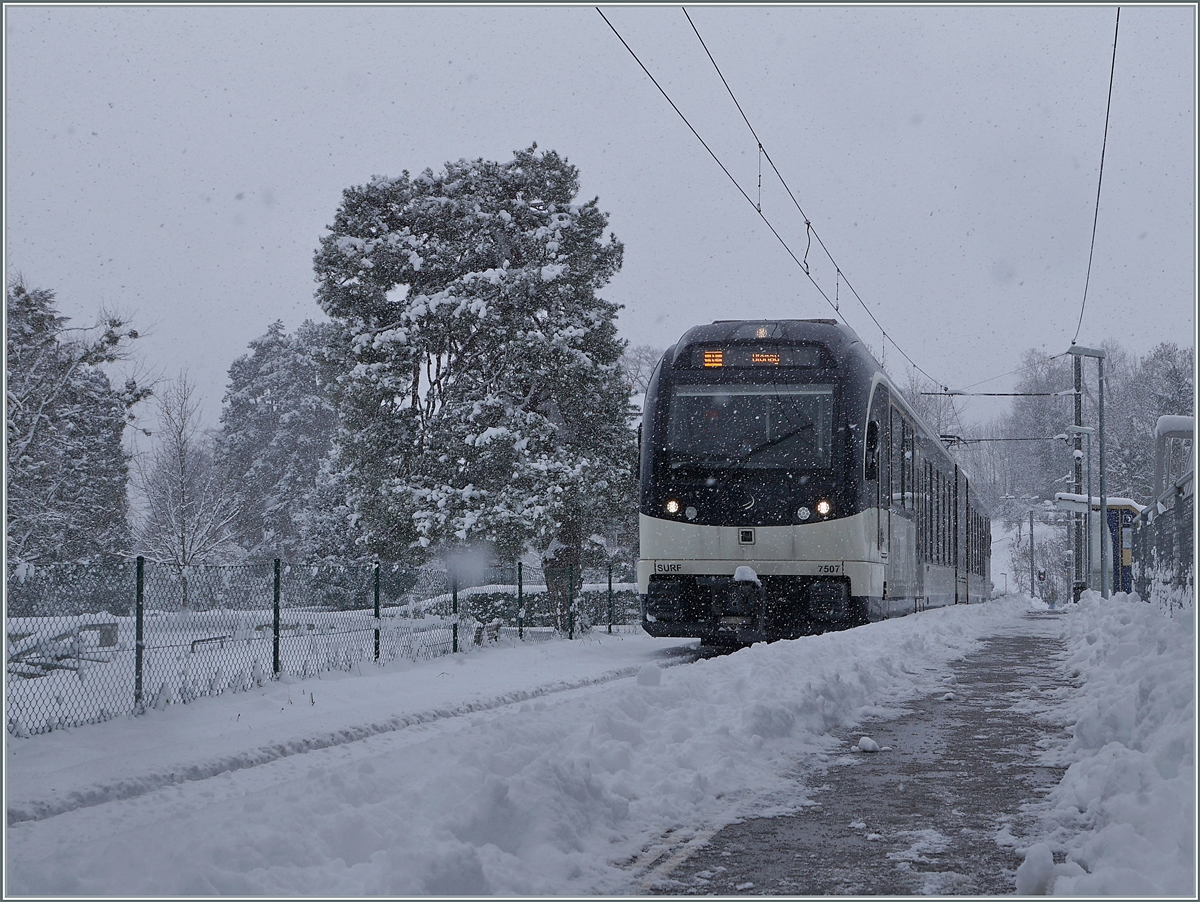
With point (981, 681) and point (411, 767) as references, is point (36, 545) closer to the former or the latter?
point (981, 681)

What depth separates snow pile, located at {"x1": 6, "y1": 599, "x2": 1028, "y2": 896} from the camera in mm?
5039

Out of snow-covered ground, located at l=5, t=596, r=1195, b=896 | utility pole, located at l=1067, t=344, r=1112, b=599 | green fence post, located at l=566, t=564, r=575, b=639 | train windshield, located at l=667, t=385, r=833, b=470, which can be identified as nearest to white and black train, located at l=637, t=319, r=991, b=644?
train windshield, located at l=667, t=385, r=833, b=470

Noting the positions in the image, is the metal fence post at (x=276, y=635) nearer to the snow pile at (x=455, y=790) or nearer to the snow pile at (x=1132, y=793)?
the snow pile at (x=455, y=790)

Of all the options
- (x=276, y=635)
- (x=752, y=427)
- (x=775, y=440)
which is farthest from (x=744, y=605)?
(x=276, y=635)

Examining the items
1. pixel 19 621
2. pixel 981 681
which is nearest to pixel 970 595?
pixel 981 681

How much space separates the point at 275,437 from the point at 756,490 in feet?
170

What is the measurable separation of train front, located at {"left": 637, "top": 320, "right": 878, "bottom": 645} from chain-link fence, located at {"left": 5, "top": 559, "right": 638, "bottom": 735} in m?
3.33

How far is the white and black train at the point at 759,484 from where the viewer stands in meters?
15.5

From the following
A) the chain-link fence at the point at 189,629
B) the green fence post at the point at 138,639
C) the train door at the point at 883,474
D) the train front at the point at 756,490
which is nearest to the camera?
the chain-link fence at the point at 189,629

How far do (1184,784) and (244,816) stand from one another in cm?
428

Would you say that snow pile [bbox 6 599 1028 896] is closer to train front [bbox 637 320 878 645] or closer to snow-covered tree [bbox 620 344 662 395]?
train front [bbox 637 320 878 645]

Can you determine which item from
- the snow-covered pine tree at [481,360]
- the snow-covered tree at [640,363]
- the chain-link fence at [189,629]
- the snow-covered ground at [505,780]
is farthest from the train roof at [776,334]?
the snow-covered tree at [640,363]

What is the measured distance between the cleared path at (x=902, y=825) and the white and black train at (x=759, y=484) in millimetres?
4718

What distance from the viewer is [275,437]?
209 feet
